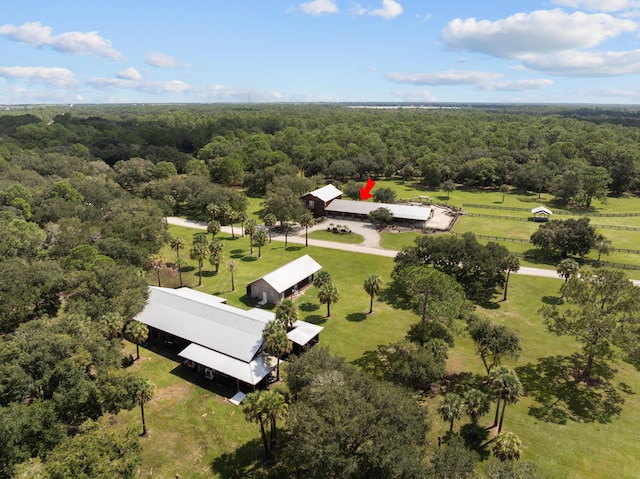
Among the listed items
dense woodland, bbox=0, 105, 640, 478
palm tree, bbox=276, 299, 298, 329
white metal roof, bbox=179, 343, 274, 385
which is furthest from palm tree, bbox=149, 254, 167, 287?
palm tree, bbox=276, 299, 298, 329

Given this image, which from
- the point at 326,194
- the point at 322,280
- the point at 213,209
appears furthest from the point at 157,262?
the point at 326,194

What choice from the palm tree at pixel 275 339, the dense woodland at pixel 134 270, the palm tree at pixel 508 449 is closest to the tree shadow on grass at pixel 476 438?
the palm tree at pixel 508 449

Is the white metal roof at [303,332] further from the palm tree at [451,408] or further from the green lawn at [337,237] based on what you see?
the green lawn at [337,237]

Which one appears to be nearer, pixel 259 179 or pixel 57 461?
pixel 57 461

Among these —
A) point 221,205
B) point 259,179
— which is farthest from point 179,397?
point 259,179

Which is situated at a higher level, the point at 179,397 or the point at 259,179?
the point at 259,179

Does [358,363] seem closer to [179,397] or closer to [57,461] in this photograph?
[179,397]

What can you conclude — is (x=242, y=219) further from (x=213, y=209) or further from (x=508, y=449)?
(x=508, y=449)

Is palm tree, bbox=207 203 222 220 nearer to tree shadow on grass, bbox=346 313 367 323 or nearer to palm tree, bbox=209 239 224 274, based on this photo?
palm tree, bbox=209 239 224 274
